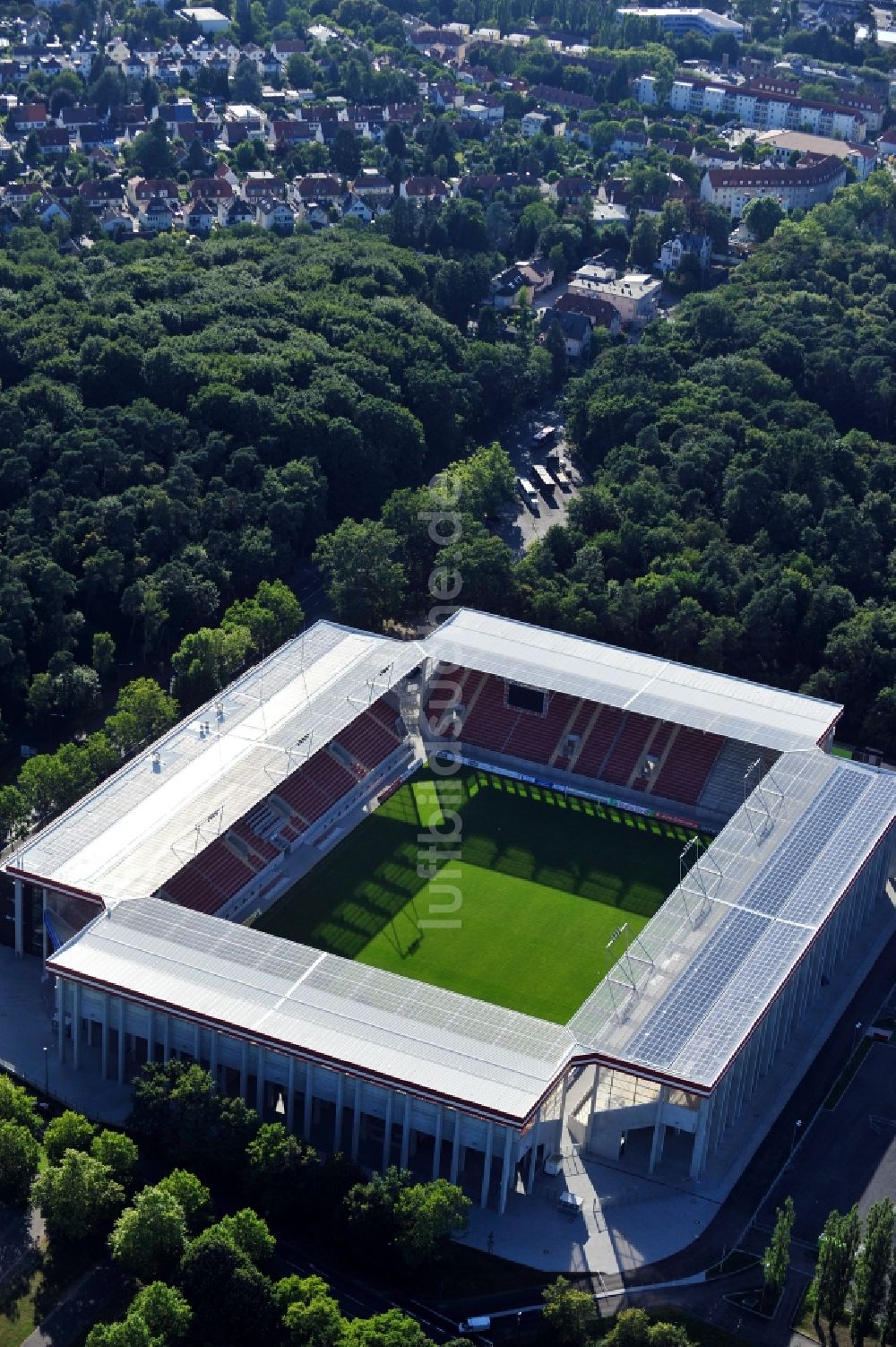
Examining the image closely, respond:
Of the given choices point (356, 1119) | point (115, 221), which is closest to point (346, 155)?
point (115, 221)

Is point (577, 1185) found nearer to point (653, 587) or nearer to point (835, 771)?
point (835, 771)

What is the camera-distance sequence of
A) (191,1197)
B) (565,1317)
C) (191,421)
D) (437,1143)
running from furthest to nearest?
(191,421)
(437,1143)
(191,1197)
(565,1317)

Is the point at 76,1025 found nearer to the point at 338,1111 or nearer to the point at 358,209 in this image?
the point at 338,1111

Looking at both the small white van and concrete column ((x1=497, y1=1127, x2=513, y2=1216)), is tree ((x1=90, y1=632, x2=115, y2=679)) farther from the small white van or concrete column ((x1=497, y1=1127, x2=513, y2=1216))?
the small white van

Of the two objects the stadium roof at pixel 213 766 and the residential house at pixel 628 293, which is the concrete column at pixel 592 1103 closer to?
the stadium roof at pixel 213 766

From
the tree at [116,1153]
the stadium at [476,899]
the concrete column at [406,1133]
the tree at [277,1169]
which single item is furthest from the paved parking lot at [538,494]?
the tree at [116,1153]

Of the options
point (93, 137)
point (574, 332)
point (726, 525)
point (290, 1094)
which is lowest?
point (290, 1094)

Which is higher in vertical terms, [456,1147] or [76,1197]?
[456,1147]
